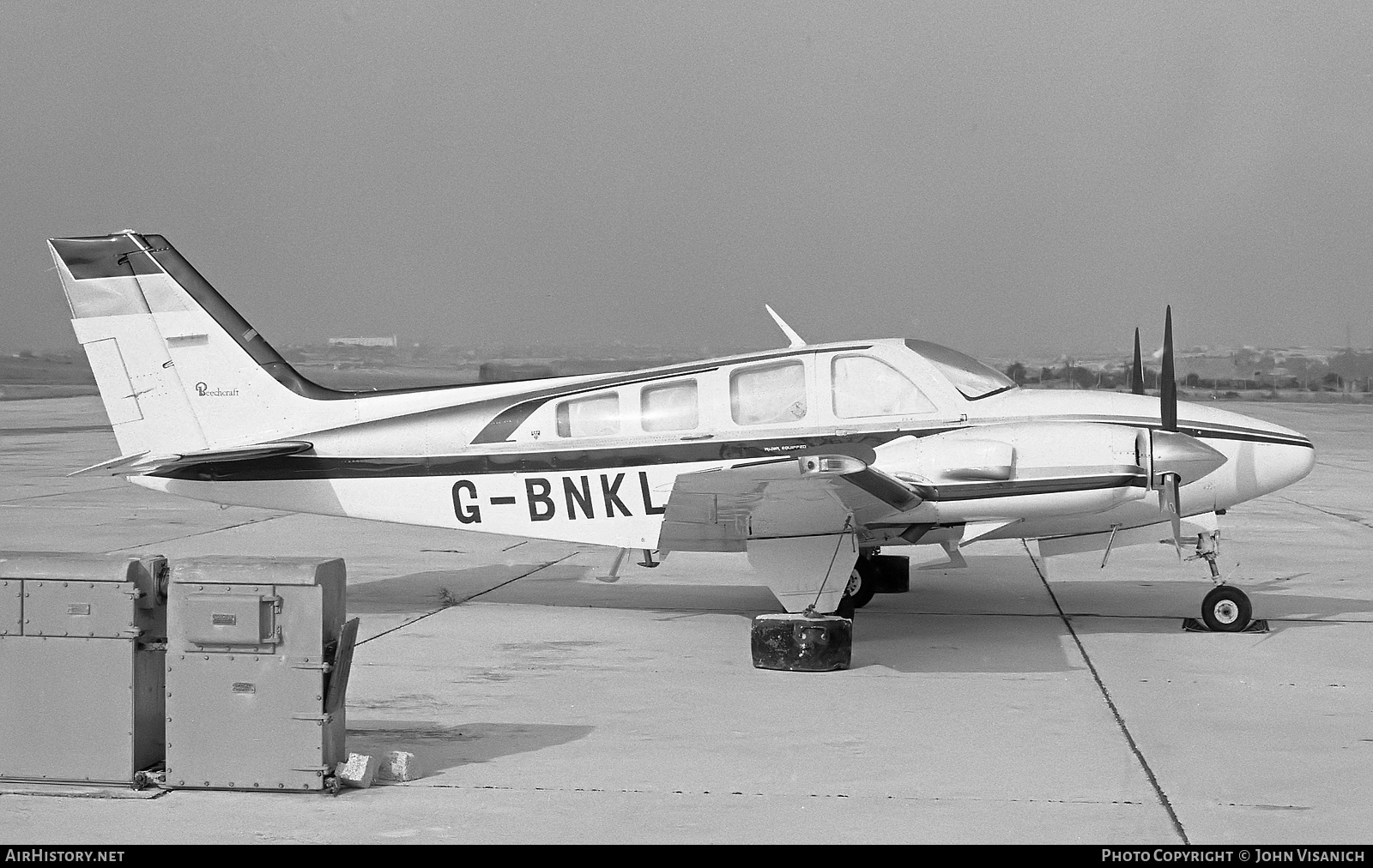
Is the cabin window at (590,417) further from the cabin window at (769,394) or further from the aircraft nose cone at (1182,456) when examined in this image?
the aircraft nose cone at (1182,456)

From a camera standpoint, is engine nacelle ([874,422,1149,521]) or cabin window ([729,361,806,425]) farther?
cabin window ([729,361,806,425])

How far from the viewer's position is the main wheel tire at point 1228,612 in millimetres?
10398

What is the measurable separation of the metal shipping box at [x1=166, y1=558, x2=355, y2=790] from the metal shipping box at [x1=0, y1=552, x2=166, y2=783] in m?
0.19

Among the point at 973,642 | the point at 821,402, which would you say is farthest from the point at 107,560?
the point at 973,642

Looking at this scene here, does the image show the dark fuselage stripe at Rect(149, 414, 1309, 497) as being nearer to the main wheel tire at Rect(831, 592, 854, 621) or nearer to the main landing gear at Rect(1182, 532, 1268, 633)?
the main landing gear at Rect(1182, 532, 1268, 633)

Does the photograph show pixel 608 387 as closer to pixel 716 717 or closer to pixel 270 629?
pixel 716 717

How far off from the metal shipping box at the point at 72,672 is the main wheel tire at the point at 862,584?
6753 millimetres

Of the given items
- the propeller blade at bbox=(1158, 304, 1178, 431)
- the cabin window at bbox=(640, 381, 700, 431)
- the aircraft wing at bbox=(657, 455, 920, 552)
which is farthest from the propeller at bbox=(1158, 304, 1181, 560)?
the cabin window at bbox=(640, 381, 700, 431)

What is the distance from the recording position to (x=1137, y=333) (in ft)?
37.3

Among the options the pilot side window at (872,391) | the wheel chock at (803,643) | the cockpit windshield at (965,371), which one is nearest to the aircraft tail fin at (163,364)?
the pilot side window at (872,391)

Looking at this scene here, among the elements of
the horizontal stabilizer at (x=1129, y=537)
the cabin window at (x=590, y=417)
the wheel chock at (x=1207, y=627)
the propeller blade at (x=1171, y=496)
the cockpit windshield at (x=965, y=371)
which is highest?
the cockpit windshield at (x=965, y=371)

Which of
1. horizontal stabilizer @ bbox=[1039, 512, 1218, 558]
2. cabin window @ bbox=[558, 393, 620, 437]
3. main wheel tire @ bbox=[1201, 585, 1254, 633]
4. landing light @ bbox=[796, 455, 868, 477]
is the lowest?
main wheel tire @ bbox=[1201, 585, 1254, 633]

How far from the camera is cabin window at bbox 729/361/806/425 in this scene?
10320 millimetres

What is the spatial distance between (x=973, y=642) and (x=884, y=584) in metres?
2.03
